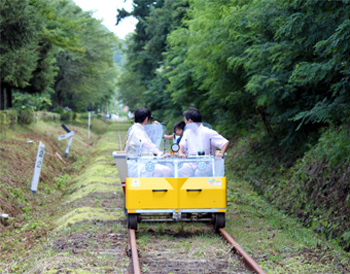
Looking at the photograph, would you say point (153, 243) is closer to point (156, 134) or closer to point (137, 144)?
point (137, 144)

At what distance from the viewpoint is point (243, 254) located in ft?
24.2

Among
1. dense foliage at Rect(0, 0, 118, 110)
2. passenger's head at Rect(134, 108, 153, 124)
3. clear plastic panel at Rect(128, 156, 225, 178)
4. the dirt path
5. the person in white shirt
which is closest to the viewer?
the dirt path

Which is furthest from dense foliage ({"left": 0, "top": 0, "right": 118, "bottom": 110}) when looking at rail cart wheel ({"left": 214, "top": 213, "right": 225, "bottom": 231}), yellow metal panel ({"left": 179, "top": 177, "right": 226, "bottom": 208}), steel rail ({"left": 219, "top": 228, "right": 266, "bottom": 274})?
steel rail ({"left": 219, "top": 228, "right": 266, "bottom": 274})

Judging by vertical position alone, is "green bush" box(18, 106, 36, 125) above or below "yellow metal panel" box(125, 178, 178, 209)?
above

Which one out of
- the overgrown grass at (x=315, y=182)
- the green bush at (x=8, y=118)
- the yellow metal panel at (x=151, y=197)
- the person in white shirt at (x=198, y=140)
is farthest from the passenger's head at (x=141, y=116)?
the green bush at (x=8, y=118)

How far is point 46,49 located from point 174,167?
20507 mm

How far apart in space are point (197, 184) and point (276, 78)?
15.5ft

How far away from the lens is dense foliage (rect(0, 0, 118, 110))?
18.2m

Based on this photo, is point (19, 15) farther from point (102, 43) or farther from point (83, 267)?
point (102, 43)

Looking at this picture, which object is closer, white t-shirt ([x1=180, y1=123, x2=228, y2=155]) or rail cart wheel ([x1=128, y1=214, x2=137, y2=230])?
rail cart wheel ([x1=128, y1=214, x2=137, y2=230])

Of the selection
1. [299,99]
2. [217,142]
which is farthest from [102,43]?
[217,142]

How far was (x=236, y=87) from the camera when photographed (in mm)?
16656

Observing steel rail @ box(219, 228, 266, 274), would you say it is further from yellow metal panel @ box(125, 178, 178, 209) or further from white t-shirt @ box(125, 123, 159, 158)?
Result: white t-shirt @ box(125, 123, 159, 158)

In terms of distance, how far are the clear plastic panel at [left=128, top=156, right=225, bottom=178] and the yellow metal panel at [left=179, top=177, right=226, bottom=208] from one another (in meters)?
0.30
